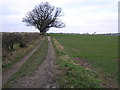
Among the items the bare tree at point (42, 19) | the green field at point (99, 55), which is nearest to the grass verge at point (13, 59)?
the green field at point (99, 55)

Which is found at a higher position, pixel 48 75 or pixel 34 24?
pixel 34 24

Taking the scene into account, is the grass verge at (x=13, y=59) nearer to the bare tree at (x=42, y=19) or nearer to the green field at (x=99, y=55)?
the green field at (x=99, y=55)

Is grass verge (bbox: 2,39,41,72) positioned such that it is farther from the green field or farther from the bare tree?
the bare tree

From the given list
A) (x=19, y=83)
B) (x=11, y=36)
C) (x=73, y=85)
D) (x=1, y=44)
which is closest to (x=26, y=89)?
(x=19, y=83)

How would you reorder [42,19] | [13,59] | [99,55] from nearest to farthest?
[13,59]
[99,55]
[42,19]

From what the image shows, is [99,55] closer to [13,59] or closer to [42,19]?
[13,59]

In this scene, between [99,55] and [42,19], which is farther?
[42,19]

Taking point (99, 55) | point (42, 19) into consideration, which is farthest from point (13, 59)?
point (42, 19)

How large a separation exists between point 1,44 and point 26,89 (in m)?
13.9

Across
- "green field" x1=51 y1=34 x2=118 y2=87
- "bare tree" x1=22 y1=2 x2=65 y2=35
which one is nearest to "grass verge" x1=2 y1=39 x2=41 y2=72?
"green field" x1=51 y1=34 x2=118 y2=87

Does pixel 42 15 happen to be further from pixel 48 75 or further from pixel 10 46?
pixel 48 75

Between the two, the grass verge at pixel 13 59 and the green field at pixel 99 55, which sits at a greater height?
the grass verge at pixel 13 59

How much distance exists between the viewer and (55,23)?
9150 cm

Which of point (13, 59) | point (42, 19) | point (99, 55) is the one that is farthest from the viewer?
point (42, 19)
